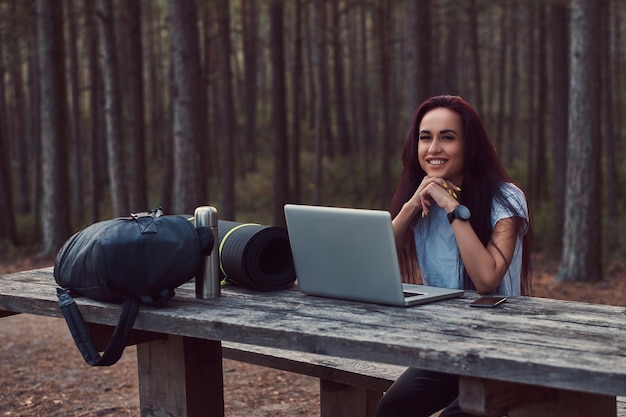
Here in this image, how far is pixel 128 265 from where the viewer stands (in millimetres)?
3197

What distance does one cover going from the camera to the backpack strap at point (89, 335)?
3225 millimetres

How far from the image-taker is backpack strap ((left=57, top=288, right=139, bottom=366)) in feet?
10.6

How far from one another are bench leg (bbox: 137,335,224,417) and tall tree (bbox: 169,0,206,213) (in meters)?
7.66

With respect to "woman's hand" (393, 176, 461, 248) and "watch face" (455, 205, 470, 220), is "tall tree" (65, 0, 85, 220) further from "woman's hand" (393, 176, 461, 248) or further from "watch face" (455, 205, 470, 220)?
"watch face" (455, 205, 470, 220)

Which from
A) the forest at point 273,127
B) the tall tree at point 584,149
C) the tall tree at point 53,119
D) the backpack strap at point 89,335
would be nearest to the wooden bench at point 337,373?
the backpack strap at point 89,335

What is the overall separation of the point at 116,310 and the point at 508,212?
1.60 meters

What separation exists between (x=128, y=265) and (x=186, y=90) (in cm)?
829

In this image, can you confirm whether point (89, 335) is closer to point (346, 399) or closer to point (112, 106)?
point (346, 399)

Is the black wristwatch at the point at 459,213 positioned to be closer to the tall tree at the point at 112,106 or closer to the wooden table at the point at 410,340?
the wooden table at the point at 410,340

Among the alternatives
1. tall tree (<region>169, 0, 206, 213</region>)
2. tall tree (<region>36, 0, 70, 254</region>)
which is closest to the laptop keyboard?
tall tree (<region>169, 0, 206, 213</region>)

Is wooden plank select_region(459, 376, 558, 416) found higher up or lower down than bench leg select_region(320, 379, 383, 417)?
higher up

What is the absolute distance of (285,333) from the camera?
2873mm

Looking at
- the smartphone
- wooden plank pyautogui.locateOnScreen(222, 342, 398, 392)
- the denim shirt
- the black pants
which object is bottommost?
wooden plank pyautogui.locateOnScreen(222, 342, 398, 392)

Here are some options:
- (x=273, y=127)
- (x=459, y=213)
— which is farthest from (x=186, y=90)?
(x=459, y=213)
